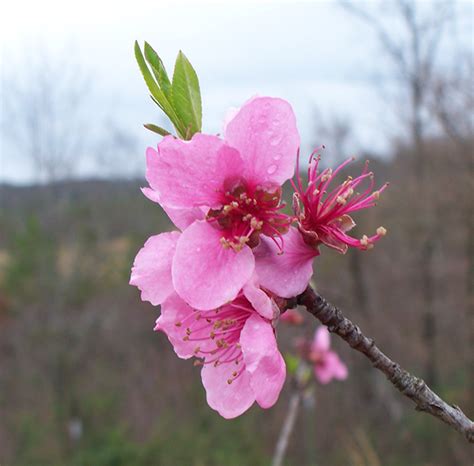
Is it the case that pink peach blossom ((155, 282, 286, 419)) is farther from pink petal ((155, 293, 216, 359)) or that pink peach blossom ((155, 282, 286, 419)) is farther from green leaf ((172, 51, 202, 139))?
green leaf ((172, 51, 202, 139))

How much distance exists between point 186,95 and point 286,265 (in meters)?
0.28

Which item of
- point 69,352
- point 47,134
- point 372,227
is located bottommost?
point 69,352

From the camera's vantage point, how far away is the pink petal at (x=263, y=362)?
0.69 metres

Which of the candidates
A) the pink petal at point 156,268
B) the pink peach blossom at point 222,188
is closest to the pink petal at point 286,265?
the pink peach blossom at point 222,188

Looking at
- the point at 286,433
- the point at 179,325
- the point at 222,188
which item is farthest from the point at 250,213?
the point at 286,433

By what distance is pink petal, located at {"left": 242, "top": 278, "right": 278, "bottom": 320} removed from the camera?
0.70 metres

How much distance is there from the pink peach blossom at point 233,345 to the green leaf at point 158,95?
24cm

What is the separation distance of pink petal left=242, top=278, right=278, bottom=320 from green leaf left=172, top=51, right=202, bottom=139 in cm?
23

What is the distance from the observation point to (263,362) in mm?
697

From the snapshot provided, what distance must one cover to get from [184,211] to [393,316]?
37.7 ft

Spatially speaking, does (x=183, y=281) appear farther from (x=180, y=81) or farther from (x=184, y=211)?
(x=180, y=81)

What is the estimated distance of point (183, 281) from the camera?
0.67 m

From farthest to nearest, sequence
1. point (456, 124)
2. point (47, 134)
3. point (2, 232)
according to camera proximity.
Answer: point (2, 232) → point (47, 134) → point (456, 124)

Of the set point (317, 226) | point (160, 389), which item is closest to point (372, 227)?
point (160, 389)
